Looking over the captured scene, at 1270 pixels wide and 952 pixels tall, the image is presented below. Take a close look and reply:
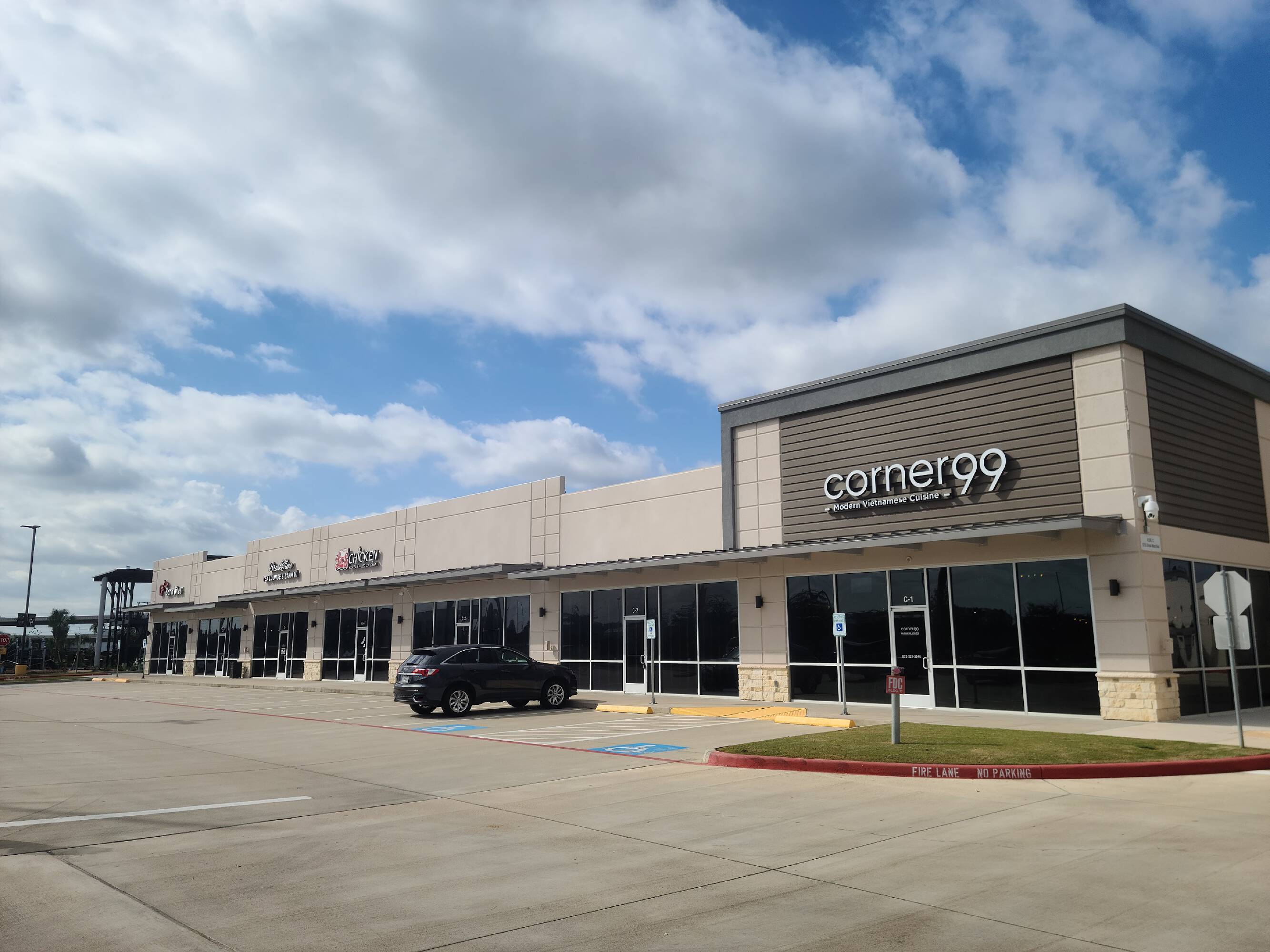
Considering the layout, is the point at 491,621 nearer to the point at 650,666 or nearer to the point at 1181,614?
the point at 650,666

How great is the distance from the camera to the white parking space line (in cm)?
1005

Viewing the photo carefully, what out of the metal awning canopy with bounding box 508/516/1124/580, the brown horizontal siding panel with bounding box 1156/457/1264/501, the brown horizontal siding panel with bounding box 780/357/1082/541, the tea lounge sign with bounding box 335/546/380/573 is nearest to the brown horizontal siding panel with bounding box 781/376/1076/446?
the brown horizontal siding panel with bounding box 780/357/1082/541

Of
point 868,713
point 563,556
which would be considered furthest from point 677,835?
point 563,556

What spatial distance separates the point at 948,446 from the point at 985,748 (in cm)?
922

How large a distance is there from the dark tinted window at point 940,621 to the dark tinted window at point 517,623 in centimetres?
1554

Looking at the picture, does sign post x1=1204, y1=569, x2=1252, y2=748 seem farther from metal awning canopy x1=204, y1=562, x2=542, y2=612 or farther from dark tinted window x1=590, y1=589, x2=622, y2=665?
metal awning canopy x1=204, y1=562, x2=542, y2=612

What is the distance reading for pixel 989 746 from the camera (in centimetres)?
1388

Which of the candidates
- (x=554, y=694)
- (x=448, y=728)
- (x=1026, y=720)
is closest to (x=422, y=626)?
(x=554, y=694)

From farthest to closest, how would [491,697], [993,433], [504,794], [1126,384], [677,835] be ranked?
[491,697] → [993,433] → [1126,384] → [504,794] → [677,835]

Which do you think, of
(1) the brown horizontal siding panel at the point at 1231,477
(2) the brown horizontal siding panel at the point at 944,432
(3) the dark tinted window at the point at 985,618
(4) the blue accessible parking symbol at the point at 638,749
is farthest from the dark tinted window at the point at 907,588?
(4) the blue accessible parking symbol at the point at 638,749

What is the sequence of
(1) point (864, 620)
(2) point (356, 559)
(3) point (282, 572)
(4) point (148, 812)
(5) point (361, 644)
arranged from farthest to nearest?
1. (3) point (282, 572)
2. (2) point (356, 559)
3. (5) point (361, 644)
4. (1) point (864, 620)
5. (4) point (148, 812)

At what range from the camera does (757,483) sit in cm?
2575

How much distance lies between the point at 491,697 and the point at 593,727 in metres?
4.29

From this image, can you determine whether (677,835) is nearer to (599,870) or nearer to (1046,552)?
(599,870)
